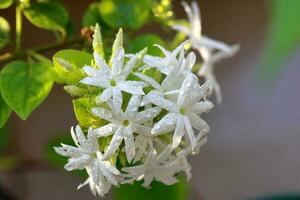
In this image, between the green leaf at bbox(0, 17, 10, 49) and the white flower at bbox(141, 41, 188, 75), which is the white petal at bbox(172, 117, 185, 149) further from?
the green leaf at bbox(0, 17, 10, 49)

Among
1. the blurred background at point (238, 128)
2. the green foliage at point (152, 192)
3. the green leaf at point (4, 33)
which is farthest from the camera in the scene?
the blurred background at point (238, 128)

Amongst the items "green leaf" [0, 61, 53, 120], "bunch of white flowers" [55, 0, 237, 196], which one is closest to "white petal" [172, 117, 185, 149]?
"bunch of white flowers" [55, 0, 237, 196]

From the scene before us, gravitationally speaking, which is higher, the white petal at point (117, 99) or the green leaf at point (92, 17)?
the white petal at point (117, 99)

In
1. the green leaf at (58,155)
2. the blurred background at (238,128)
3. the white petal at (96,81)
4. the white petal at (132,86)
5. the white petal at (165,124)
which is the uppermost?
the white petal at (132,86)

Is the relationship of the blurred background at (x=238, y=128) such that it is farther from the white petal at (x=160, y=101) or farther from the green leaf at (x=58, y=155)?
the white petal at (x=160, y=101)

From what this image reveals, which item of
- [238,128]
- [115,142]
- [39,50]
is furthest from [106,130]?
[238,128]

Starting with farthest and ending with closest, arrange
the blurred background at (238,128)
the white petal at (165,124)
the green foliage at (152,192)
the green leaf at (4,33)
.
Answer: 1. the blurred background at (238,128)
2. the green foliage at (152,192)
3. the green leaf at (4,33)
4. the white petal at (165,124)

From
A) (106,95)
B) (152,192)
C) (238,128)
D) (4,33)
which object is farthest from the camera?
(238,128)

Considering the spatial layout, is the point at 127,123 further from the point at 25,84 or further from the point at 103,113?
the point at 25,84

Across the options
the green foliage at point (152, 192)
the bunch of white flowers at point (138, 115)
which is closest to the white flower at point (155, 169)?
the bunch of white flowers at point (138, 115)
